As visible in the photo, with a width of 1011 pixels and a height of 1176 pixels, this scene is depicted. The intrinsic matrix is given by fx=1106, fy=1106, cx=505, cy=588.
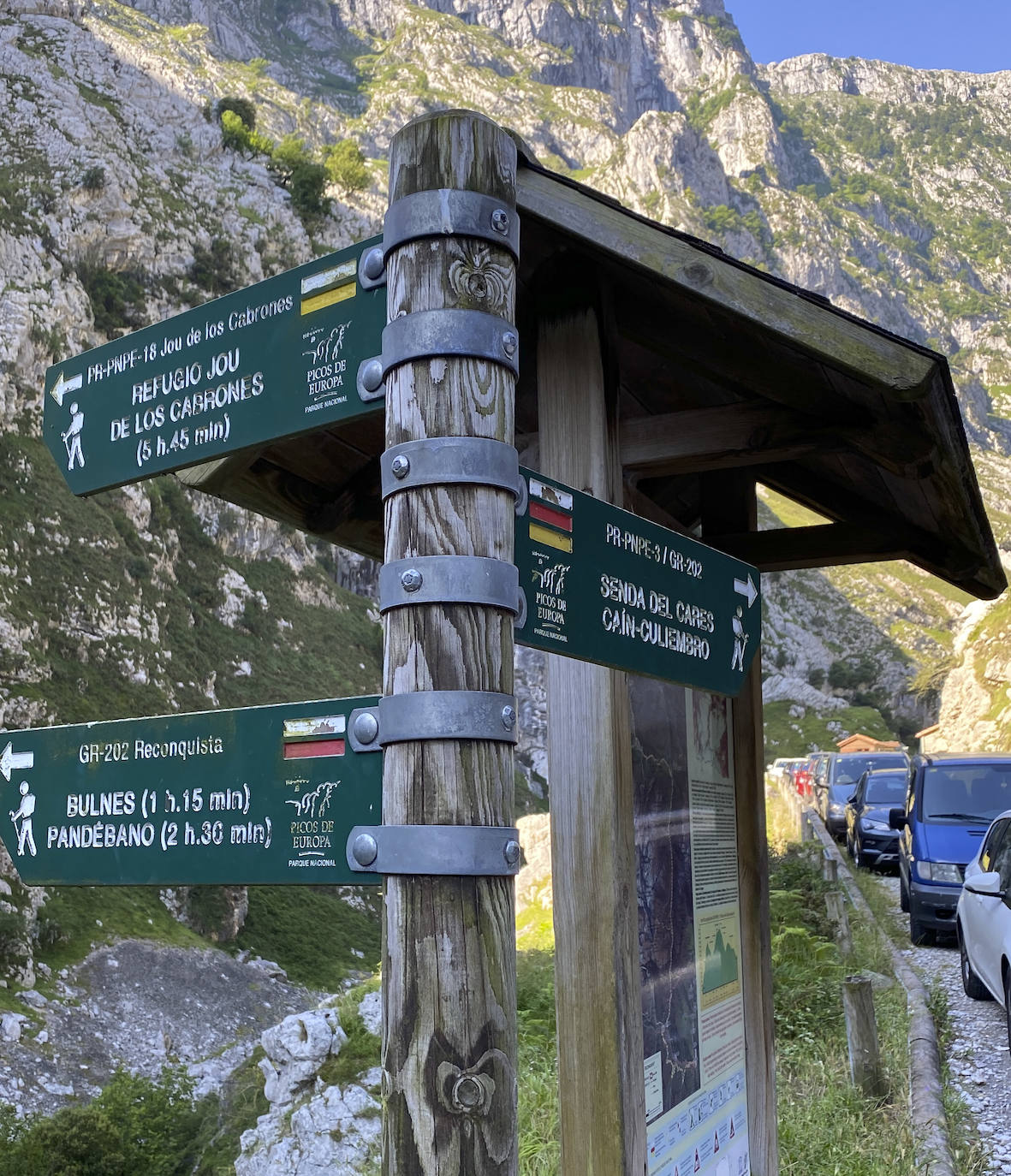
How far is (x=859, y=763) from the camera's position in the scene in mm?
21203

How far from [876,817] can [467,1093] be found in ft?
49.3

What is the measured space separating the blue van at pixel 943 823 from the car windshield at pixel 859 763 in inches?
348

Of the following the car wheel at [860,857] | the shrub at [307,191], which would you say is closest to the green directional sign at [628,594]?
the car wheel at [860,857]

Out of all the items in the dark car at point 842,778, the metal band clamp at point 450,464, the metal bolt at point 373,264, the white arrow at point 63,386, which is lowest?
the dark car at point 842,778

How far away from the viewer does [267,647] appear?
3297cm

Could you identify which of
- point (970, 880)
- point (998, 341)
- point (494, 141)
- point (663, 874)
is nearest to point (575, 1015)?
point (663, 874)

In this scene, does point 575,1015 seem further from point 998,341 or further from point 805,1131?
point 998,341

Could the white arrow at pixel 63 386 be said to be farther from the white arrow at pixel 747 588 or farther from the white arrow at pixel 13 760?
the white arrow at pixel 747 588

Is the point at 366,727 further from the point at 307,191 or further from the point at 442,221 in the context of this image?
the point at 307,191

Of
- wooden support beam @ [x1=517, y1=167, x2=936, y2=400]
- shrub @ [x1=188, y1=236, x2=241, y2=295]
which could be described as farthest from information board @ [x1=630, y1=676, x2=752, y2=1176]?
shrub @ [x1=188, y1=236, x2=241, y2=295]

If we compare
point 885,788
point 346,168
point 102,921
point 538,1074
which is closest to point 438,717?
point 538,1074

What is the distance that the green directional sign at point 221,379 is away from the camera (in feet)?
6.95

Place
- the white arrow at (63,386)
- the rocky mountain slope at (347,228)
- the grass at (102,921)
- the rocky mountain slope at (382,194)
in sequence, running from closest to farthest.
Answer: the white arrow at (63,386), the grass at (102,921), the rocky mountain slope at (347,228), the rocky mountain slope at (382,194)

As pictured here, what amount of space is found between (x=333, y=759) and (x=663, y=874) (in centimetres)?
156
